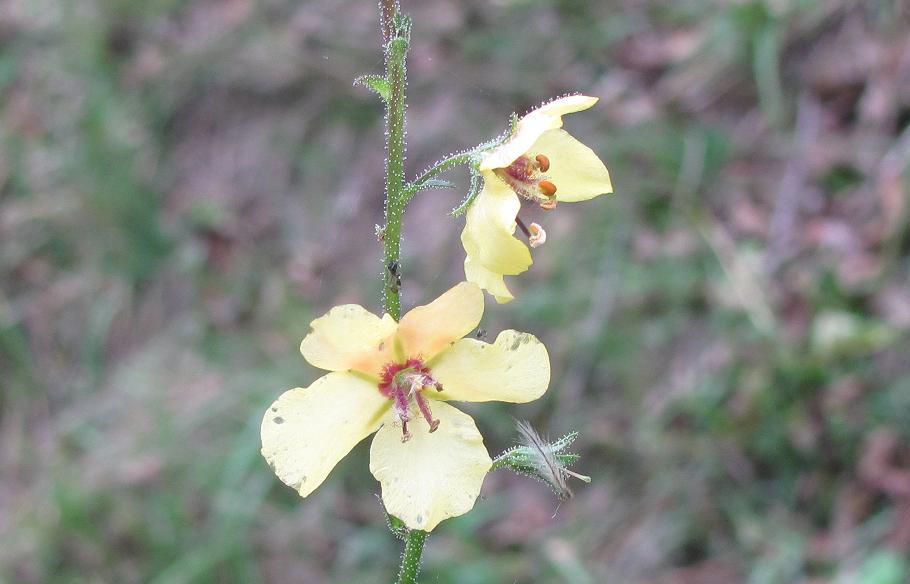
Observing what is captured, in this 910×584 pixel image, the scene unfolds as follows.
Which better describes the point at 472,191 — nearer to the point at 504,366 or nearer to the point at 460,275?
the point at 504,366

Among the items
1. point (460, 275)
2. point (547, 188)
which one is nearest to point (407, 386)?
point (547, 188)

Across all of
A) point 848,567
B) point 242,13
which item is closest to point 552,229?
Result: point 848,567

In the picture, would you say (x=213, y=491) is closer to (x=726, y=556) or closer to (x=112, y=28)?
(x=726, y=556)

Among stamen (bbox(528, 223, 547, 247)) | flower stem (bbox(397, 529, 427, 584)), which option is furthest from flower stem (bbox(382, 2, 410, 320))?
flower stem (bbox(397, 529, 427, 584))

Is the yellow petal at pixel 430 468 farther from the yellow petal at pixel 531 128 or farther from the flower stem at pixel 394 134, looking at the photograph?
the yellow petal at pixel 531 128

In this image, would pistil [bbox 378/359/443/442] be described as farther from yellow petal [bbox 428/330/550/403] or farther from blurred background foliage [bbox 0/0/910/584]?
blurred background foliage [bbox 0/0/910/584]

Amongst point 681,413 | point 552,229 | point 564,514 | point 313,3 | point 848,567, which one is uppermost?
point 313,3

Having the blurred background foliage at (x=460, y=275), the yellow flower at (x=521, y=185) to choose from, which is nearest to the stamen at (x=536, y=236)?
the yellow flower at (x=521, y=185)
